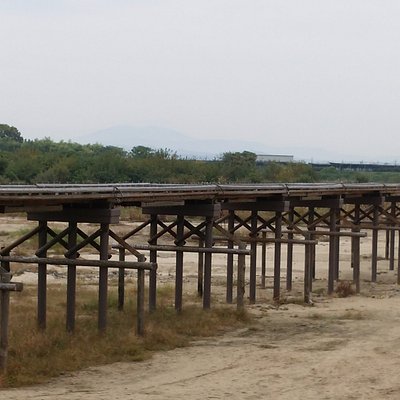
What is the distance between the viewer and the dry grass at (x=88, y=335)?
15.8 metres

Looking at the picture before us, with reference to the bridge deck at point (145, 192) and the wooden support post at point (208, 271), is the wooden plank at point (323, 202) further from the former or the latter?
the wooden support post at point (208, 271)

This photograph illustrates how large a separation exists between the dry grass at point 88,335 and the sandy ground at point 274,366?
0.40m

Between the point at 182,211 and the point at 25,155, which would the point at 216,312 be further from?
the point at 25,155

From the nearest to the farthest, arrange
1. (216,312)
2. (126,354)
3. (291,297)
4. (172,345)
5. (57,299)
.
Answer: (126,354)
(172,345)
(216,312)
(57,299)
(291,297)

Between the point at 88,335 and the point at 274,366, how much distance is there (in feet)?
13.2

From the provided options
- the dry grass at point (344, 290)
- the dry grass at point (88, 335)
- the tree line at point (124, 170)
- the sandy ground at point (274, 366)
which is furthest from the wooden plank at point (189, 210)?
the tree line at point (124, 170)

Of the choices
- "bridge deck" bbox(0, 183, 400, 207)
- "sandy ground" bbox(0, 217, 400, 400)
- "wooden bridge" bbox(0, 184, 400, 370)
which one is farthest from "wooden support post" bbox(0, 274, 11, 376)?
"bridge deck" bbox(0, 183, 400, 207)

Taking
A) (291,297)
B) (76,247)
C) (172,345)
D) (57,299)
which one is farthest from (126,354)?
(291,297)

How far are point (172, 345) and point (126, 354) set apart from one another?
151 cm

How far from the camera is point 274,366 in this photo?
659 inches

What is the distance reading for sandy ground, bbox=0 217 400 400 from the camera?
1452 centimetres

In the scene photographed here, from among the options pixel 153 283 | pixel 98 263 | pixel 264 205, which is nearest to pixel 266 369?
pixel 98 263

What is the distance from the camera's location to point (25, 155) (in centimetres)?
7812

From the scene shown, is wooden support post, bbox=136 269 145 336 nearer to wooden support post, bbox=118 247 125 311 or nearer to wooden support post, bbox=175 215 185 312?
wooden support post, bbox=175 215 185 312
